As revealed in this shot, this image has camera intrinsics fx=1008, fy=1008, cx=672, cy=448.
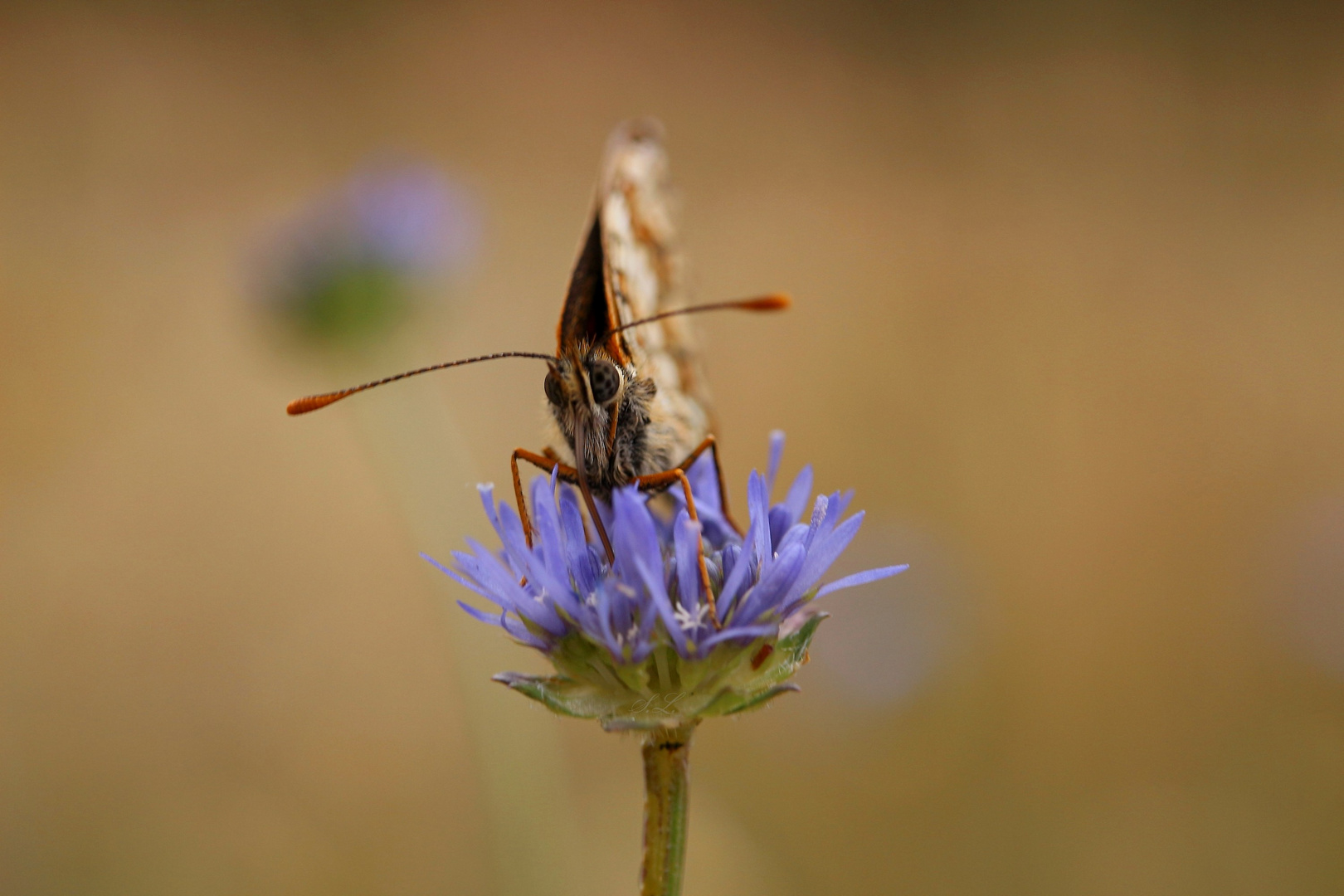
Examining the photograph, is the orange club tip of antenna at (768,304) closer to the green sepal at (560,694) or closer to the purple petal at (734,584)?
the purple petal at (734,584)

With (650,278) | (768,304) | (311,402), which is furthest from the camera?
(650,278)

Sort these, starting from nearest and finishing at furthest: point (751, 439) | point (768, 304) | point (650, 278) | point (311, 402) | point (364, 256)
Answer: point (768, 304) → point (311, 402) → point (650, 278) → point (364, 256) → point (751, 439)

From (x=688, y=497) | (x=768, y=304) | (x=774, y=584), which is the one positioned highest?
(x=768, y=304)

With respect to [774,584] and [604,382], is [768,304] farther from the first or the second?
[774,584]

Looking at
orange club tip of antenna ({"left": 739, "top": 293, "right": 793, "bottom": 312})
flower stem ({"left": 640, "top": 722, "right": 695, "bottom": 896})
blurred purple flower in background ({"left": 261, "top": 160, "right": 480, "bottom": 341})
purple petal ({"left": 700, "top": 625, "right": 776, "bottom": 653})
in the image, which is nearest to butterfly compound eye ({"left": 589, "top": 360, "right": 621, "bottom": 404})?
orange club tip of antenna ({"left": 739, "top": 293, "right": 793, "bottom": 312})

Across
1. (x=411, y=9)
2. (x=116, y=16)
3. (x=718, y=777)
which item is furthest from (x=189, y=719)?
(x=411, y=9)

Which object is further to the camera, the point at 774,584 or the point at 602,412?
the point at 602,412

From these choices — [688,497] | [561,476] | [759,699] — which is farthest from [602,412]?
[759,699]
